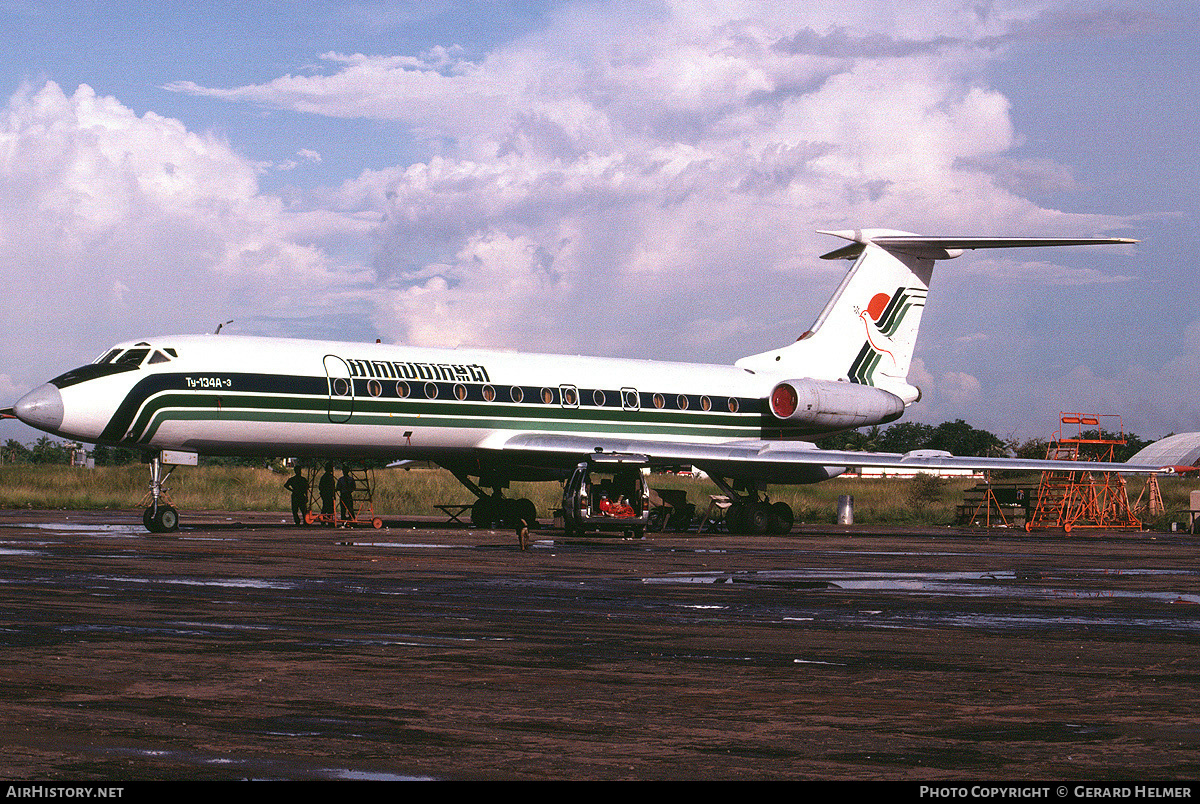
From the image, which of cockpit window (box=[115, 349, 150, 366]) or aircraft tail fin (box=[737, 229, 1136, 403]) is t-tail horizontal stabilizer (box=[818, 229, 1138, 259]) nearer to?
aircraft tail fin (box=[737, 229, 1136, 403])

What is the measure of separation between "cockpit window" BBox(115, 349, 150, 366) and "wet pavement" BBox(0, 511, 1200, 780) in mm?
8950

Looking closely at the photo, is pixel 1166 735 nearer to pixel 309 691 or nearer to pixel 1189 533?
pixel 309 691

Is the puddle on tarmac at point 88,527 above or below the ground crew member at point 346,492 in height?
below

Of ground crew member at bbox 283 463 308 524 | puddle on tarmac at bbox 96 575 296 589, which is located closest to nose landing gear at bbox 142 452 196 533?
ground crew member at bbox 283 463 308 524

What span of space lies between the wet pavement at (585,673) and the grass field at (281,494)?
25835 mm

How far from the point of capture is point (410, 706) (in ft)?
24.8

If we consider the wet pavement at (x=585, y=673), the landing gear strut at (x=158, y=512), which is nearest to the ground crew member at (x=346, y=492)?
the landing gear strut at (x=158, y=512)

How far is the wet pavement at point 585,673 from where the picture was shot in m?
6.26

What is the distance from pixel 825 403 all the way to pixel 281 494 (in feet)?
66.6

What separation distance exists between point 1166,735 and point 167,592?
393 inches

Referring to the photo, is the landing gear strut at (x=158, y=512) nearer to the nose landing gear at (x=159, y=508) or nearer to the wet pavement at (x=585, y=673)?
the nose landing gear at (x=159, y=508)

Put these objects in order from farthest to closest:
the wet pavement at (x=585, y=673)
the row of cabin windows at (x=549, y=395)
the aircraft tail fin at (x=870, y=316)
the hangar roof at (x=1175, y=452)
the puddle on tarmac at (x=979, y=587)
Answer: the hangar roof at (x=1175, y=452), the aircraft tail fin at (x=870, y=316), the row of cabin windows at (x=549, y=395), the puddle on tarmac at (x=979, y=587), the wet pavement at (x=585, y=673)

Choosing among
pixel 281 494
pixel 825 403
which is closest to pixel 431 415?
pixel 825 403
